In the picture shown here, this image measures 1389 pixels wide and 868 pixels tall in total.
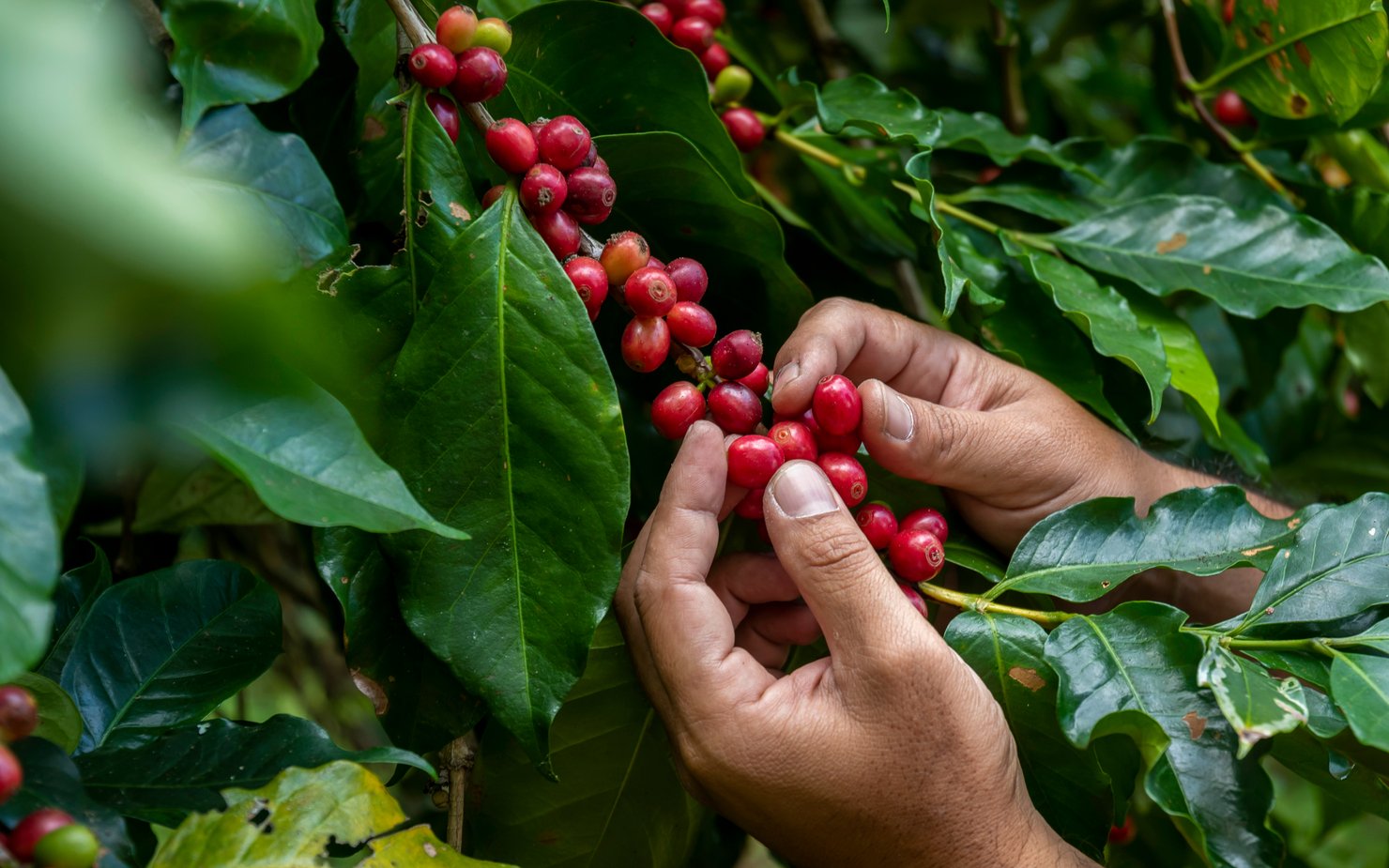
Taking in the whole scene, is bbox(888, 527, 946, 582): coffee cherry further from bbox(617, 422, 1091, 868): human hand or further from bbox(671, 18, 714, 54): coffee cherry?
bbox(671, 18, 714, 54): coffee cherry

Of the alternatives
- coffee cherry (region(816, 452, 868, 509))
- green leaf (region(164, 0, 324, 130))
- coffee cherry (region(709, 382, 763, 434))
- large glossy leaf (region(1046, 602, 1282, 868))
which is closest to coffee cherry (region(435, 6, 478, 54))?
green leaf (region(164, 0, 324, 130))

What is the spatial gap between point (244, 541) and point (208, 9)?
941mm

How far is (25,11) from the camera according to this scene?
11.5 inches

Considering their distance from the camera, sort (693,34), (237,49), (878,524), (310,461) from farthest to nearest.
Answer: (693,34) → (878,524) → (237,49) → (310,461)

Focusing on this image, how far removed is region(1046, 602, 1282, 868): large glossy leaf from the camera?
0.74 meters

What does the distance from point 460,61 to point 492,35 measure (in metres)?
0.04

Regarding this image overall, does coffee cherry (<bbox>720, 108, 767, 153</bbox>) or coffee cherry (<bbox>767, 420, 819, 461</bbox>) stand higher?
coffee cherry (<bbox>720, 108, 767, 153</bbox>)

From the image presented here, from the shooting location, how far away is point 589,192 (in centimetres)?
86

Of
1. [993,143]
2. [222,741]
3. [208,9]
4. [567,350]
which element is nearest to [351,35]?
[208,9]

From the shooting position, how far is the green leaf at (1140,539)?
2.94 feet

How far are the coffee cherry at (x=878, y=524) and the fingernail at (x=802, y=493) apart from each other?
0.33ft

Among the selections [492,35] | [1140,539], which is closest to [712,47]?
[492,35]

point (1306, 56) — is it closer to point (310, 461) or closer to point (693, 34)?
point (693, 34)

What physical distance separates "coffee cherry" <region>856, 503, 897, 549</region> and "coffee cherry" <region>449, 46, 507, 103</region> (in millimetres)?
484
